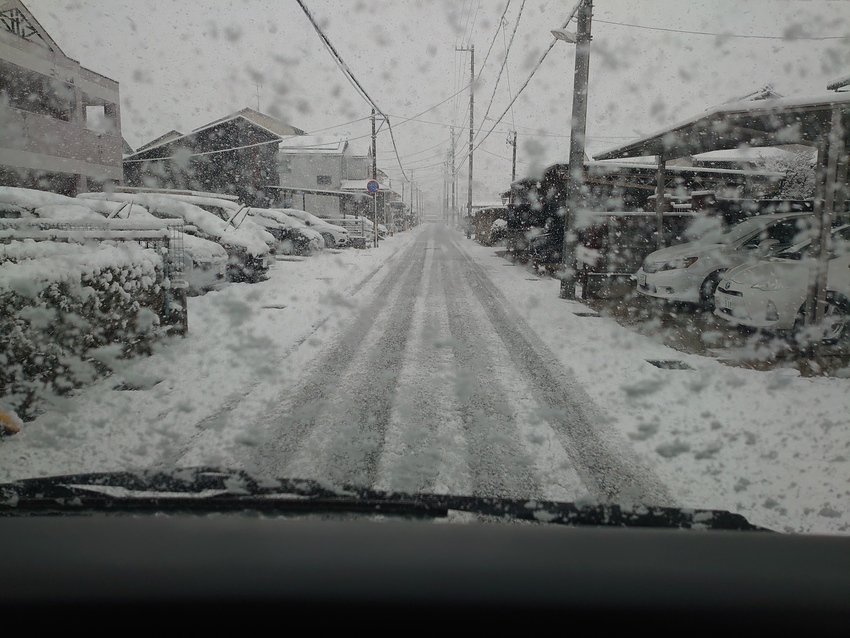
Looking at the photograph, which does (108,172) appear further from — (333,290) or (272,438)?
(272,438)

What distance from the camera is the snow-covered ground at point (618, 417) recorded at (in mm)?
2770

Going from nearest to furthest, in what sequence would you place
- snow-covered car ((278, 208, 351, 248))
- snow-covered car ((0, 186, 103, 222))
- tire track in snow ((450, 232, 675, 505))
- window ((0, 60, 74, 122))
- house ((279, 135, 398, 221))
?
tire track in snow ((450, 232, 675, 505)) → snow-covered car ((0, 186, 103, 222)) → window ((0, 60, 74, 122)) → snow-covered car ((278, 208, 351, 248)) → house ((279, 135, 398, 221))

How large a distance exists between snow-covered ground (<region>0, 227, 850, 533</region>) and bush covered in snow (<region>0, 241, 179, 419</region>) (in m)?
0.22

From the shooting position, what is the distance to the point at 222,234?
10695 mm

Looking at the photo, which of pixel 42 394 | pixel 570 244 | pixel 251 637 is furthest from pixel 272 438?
pixel 570 244

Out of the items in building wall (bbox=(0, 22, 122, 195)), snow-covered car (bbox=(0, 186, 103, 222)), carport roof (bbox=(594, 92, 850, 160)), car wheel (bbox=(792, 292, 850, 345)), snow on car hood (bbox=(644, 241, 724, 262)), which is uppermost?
building wall (bbox=(0, 22, 122, 195))

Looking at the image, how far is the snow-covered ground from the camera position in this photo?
9.09 feet

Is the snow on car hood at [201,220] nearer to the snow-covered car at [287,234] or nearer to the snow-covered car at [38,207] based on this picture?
the snow-covered car at [38,207]

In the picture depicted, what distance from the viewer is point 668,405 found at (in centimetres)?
409

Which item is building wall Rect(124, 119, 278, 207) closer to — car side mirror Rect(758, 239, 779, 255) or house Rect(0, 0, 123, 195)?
house Rect(0, 0, 123, 195)

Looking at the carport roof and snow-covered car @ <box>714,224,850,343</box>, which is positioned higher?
the carport roof

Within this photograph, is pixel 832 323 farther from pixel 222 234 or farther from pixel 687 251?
pixel 222 234

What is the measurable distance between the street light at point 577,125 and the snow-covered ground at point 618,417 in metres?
3.06

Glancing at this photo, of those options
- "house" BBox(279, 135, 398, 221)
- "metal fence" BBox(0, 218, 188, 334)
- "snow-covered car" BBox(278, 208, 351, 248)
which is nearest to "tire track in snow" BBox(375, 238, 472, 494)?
"metal fence" BBox(0, 218, 188, 334)
